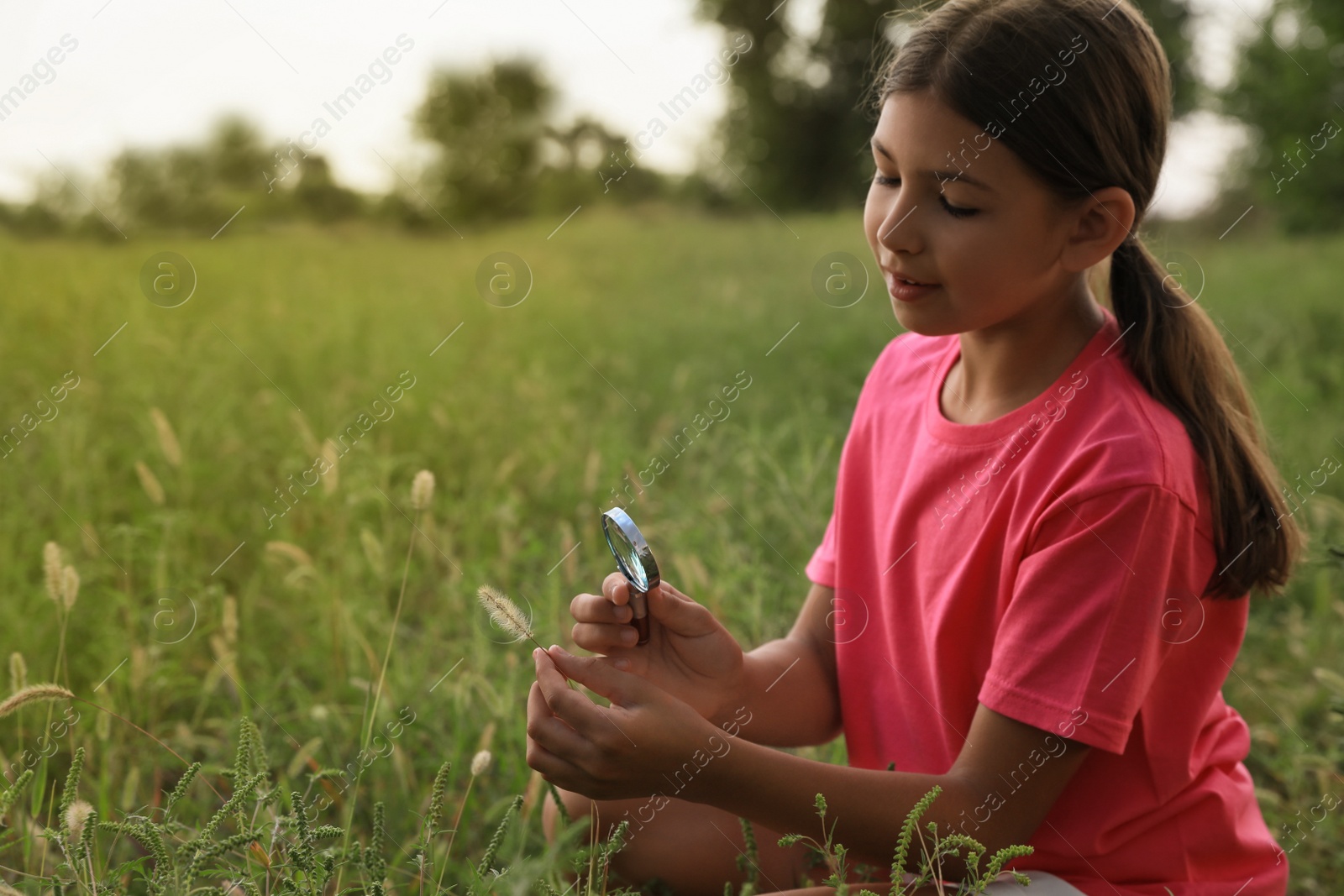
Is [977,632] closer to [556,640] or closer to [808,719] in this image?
[808,719]

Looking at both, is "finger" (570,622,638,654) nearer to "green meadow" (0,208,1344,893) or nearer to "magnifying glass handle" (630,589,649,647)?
"magnifying glass handle" (630,589,649,647)

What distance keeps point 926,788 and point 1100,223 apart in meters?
0.73

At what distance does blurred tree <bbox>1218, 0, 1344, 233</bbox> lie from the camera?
32.5ft

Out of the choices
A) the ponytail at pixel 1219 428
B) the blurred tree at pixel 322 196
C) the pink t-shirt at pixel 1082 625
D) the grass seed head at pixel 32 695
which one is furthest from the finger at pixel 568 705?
the blurred tree at pixel 322 196

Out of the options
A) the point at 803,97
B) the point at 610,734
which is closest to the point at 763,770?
the point at 610,734

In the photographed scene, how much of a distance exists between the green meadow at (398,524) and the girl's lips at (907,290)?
541 millimetres

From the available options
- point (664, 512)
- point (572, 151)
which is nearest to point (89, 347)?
point (664, 512)

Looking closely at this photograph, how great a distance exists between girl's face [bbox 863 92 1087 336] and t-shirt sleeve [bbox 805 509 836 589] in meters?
0.48

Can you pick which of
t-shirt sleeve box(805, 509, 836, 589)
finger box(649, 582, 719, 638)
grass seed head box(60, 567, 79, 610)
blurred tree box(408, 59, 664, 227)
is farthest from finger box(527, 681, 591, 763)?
→ blurred tree box(408, 59, 664, 227)

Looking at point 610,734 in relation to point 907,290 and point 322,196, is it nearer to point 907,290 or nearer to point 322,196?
point 907,290

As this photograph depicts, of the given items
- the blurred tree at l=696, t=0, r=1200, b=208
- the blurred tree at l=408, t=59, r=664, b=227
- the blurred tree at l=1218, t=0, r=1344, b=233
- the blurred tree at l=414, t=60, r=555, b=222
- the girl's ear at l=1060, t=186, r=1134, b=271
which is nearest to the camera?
the girl's ear at l=1060, t=186, r=1134, b=271

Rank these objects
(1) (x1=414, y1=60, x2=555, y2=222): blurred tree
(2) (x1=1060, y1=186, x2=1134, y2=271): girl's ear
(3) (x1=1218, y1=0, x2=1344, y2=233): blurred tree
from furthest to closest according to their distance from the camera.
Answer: (1) (x1=414, y1=60, x2=555, y2=222): blurred tree, (3) (x1=1218, y1=0, x2=1344, y2=233): blurred tree, (2) (x1=1060, y1=186, x2=1134, y2=271): girl's ear

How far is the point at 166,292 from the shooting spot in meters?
5.68

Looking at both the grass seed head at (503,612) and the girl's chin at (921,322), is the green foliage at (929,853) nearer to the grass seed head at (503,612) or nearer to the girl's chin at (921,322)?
the grass seed head at (503,612)
